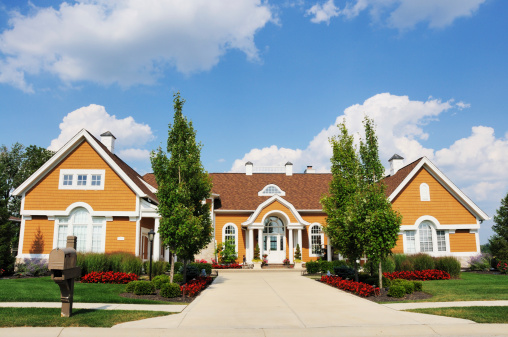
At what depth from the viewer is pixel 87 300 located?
39.7 feet

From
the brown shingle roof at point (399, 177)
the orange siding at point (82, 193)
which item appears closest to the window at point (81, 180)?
the orange siding at point (82, 193)

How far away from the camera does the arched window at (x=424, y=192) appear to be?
26.0m

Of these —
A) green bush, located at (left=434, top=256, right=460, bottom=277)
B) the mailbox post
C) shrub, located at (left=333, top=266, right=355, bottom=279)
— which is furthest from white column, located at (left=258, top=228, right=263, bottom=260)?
the mailbox post

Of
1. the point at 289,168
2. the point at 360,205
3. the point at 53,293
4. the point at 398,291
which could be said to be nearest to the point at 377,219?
the point at 360,205

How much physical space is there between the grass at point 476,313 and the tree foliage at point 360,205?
3823 mm

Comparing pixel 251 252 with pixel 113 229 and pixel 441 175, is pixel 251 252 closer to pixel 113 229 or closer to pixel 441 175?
pixel 113 229

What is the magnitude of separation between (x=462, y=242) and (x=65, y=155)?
27237 millimetres

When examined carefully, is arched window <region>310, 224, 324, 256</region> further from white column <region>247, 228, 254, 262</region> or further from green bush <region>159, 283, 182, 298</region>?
green bush <region>159, 283, 182, 298</region>

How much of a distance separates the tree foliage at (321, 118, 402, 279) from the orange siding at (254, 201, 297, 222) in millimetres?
11102

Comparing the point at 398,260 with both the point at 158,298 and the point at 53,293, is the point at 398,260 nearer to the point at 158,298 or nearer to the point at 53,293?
the point at 158,298

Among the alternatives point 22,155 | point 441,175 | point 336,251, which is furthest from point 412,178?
point 22,155

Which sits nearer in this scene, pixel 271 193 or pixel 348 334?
pixel 348 334

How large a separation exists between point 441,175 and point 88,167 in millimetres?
23575

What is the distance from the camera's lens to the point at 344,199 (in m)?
17.3
